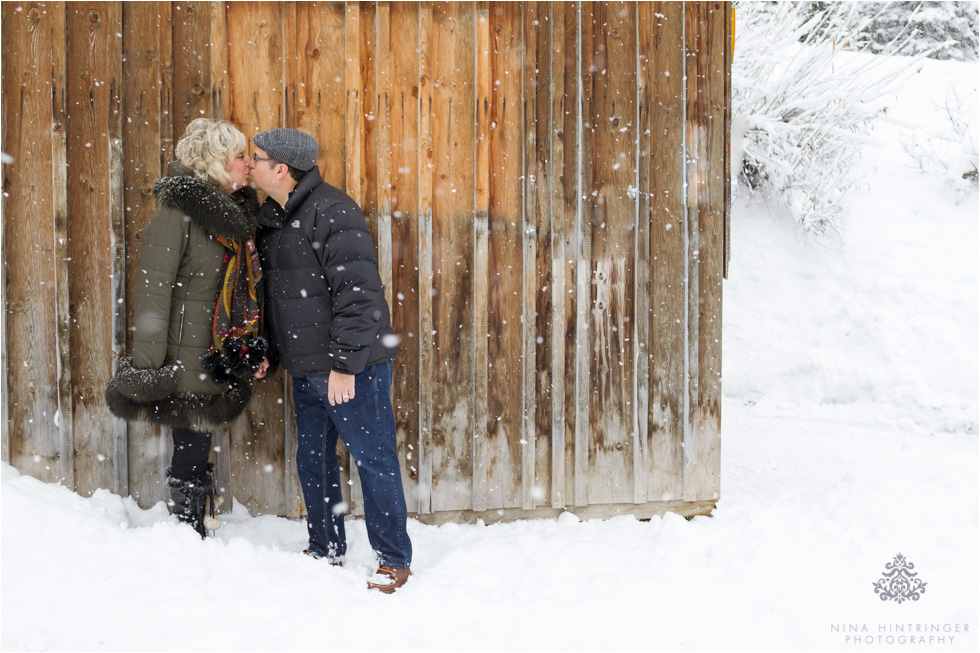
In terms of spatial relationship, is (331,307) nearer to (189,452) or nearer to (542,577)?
(189,452)

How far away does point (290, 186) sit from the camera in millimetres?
2920

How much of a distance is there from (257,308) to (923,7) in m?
19.5

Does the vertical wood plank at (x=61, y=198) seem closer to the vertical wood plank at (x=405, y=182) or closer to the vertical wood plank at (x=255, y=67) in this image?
the vertical wood plank at (x=255, y=67)

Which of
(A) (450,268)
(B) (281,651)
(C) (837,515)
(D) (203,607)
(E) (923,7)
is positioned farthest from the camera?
(E) (923,7)

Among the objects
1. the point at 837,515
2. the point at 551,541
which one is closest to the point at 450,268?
→ the point at 551,541

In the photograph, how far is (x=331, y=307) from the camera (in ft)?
9.26

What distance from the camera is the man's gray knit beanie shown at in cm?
282

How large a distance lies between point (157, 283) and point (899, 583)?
3413 mm

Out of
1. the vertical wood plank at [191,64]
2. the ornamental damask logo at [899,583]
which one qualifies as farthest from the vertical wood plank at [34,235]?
the ornamental damask logo at [899,583]

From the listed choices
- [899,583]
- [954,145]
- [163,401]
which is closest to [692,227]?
[899,583]

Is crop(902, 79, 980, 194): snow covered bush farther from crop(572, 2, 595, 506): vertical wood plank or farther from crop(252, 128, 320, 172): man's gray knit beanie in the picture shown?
crop(252, 128, 320, 172): man's gray knit beanie

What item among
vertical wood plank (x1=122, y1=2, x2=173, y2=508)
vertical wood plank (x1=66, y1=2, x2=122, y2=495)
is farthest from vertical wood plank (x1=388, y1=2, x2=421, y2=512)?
vertical wood plank (x1=66, y1=2, x2=122, y2=495)

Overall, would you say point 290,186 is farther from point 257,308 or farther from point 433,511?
point 433,511

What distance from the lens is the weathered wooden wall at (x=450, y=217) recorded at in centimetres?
333
